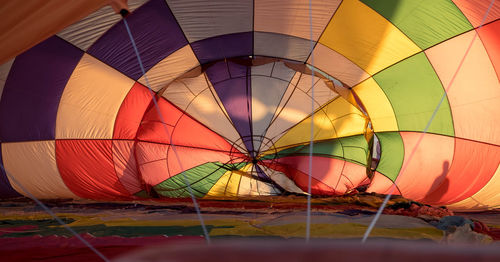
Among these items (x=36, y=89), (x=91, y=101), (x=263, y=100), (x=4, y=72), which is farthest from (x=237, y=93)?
(x=4, y=72)

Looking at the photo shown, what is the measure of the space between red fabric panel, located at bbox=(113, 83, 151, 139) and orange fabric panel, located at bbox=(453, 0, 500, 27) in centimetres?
264

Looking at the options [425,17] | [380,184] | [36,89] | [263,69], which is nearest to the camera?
[425,17]

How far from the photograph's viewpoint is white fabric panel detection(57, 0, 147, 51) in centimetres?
266

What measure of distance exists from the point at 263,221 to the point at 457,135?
6.88 feet

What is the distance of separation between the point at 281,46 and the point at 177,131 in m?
1.56

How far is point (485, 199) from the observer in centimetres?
323

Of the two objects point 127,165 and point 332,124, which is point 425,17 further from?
point 127,165

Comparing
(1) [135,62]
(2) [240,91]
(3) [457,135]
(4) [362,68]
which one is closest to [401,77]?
(4) [362,68]

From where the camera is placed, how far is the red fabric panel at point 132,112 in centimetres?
338

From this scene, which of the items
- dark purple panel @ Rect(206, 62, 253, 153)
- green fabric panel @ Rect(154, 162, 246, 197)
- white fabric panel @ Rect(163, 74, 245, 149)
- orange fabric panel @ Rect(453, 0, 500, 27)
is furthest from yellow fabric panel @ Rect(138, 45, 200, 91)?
orange fabric panel @ Rect(453, 0, 500, 27)

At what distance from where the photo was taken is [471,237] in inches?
61.2

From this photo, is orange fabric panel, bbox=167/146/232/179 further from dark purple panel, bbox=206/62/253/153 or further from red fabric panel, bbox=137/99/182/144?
dark purple panel, bbox=206/62/253/153

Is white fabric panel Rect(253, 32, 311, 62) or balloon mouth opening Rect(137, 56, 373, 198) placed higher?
white fabric panel Rect(253, 32, 311, 62)

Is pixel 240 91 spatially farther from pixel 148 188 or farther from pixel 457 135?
pixel 457 135
